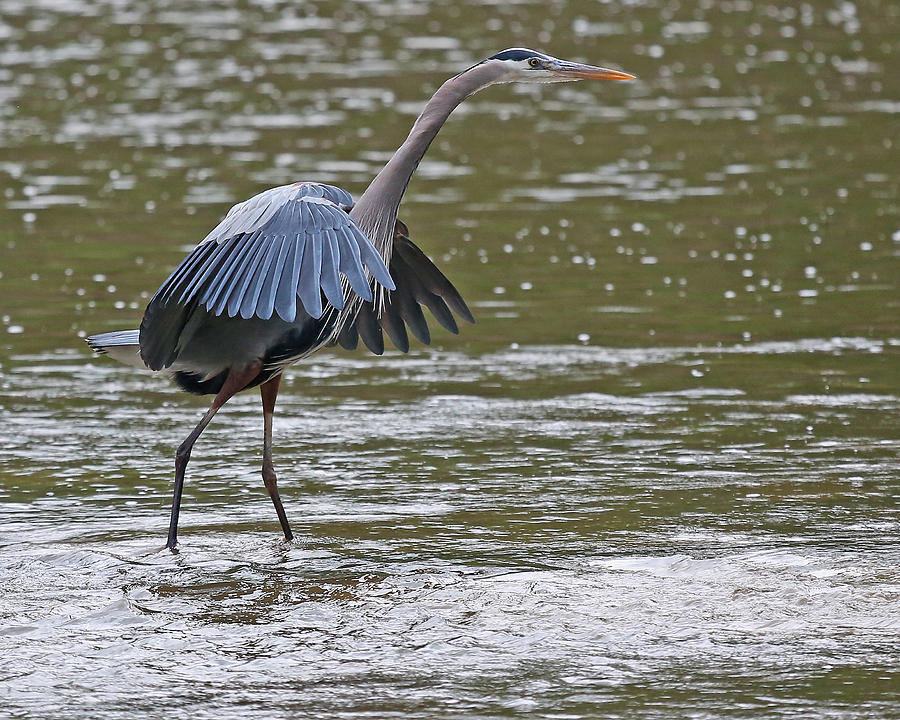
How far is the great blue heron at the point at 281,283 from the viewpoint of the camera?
22.2 ft

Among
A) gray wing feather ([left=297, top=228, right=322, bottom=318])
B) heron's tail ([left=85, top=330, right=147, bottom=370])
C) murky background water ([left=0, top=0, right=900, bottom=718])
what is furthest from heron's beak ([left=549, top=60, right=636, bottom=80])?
heron's tail ([left=85, top=330, right=147, bottom=370])

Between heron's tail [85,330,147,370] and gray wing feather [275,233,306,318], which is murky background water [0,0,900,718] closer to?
heron's tail [85,330,147,370]

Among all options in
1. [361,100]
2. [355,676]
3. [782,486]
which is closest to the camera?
[355,676]

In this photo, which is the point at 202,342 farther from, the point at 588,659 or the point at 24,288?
the point at 24,288

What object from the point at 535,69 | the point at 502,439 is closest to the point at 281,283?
the point at 535,69

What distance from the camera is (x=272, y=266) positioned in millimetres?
6844

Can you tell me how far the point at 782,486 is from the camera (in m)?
8.06

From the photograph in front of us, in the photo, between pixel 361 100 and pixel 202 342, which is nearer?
pixel 202 342

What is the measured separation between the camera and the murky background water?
19.2 feet

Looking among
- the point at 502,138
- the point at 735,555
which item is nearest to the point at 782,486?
the point at 735,555

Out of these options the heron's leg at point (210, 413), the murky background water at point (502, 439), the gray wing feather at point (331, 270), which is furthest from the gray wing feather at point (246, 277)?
the murky background water at point (502, 439)

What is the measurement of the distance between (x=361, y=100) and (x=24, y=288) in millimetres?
9274

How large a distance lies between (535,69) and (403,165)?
78 cm

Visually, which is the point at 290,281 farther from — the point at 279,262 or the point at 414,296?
the point at 414,296
